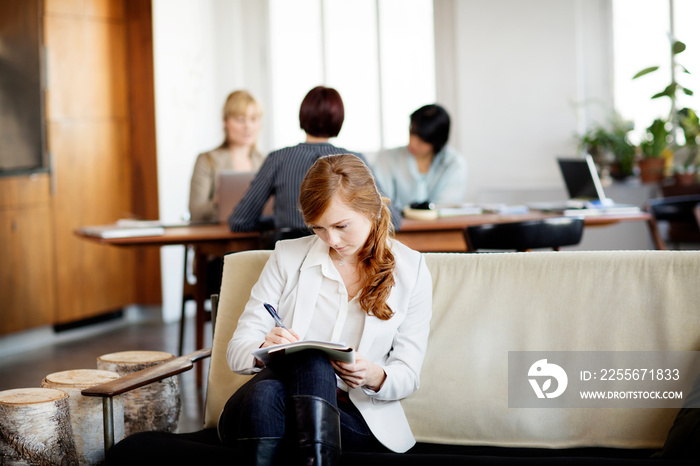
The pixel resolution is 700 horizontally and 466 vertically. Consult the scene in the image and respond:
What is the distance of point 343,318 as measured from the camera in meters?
2.33

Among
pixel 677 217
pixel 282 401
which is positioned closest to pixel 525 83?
pixel 677 217

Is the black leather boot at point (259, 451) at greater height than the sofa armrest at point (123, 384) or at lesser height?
lesser

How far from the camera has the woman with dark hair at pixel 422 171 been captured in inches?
199

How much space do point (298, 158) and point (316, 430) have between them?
1.92m

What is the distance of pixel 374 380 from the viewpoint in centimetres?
220

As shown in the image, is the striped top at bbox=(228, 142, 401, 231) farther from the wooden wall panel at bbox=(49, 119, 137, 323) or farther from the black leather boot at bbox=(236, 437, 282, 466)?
the wooden wall panel at bbox=(49, 119, 137, 323)

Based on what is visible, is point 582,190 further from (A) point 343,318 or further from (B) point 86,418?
(B) point 86,418

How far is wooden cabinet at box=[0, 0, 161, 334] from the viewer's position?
5.54 metres

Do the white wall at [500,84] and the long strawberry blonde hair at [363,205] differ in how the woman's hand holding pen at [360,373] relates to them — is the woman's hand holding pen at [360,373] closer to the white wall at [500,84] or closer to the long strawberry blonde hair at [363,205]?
the long strawberry blonde hair at [363,205]

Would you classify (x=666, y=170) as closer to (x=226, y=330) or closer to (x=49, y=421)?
(x=226, y=330)

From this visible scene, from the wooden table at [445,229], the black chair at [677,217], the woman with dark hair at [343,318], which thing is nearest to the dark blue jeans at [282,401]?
the woman with dark hair at [343,318]

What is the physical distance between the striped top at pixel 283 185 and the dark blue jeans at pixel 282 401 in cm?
158

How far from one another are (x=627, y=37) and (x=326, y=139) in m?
4.01

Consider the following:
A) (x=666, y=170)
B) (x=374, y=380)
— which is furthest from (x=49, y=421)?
(x=666, y=170)
